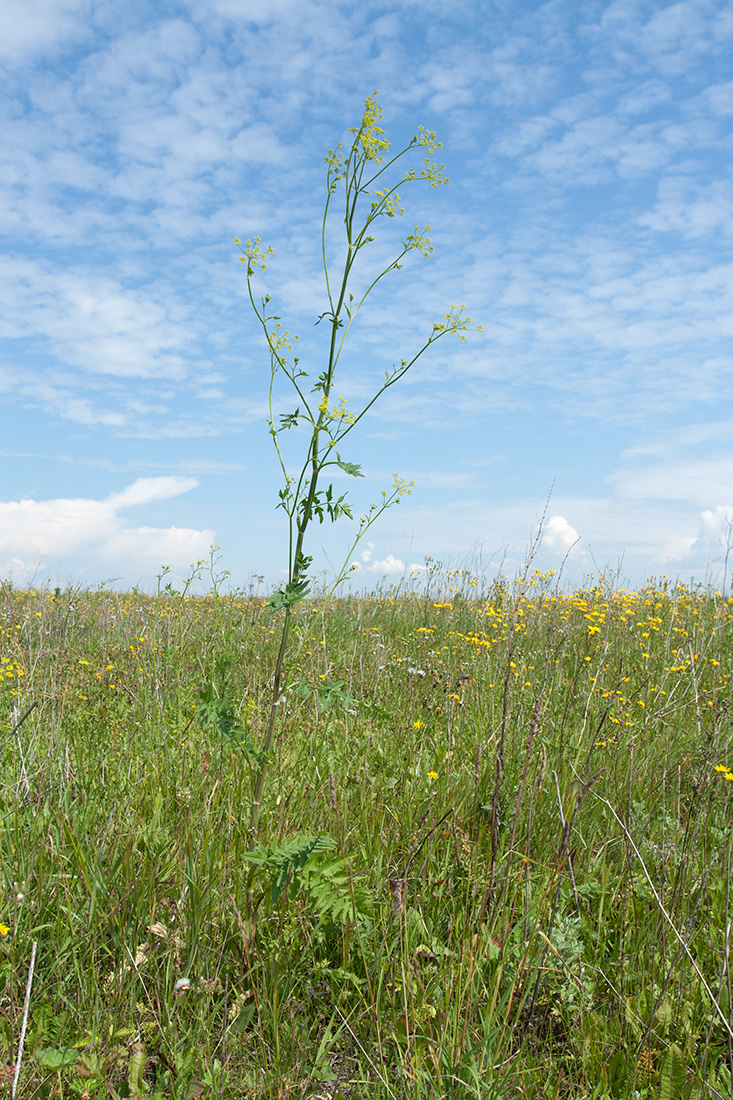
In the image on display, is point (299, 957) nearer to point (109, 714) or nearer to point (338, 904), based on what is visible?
point (338, 904)

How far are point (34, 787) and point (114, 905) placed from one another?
83 centimetres

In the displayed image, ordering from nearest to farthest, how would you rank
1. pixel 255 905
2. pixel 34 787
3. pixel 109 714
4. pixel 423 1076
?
pixel 423 1076
pixel 255 905
pixel 34 787
pixel 109 714

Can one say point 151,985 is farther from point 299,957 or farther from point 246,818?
point 246,818

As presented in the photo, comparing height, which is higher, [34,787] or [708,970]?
[34,787]

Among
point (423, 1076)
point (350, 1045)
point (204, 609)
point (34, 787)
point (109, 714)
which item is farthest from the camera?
point (204, 609)

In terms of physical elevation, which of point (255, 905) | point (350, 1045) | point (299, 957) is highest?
point (255, 905)

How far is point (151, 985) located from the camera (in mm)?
1850

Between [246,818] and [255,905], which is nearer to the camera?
[255,905]

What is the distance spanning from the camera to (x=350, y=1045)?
174 centimetres

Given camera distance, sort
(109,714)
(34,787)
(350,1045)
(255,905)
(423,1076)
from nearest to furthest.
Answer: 1. (423,1076)
2. (350,1045)
3. (255,905)
4. (34,787)
5. (109,714)

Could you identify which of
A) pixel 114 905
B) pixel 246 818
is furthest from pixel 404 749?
pixel 114 905

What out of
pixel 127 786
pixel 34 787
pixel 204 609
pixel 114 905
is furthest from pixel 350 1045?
pixel 204 609

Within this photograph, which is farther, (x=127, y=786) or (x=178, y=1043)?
(x=127, y=786)

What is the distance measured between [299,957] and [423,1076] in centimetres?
50
